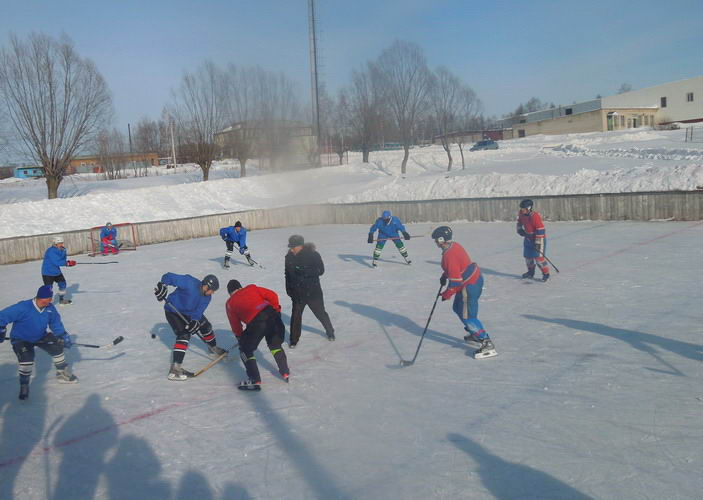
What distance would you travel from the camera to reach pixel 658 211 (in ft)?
58.6

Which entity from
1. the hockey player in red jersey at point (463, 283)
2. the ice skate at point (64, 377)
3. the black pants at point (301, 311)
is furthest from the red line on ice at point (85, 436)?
the hockey player in red jersey at point (463, 283)

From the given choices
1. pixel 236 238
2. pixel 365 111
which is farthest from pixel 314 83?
pixel 365 111

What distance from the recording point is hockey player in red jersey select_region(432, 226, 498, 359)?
645 cm

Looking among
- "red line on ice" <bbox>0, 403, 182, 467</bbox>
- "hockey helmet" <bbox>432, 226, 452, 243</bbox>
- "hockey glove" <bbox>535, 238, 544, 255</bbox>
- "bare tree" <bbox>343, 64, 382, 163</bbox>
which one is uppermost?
"bare tree" <bbox>343, 64, 382, 163</bbox>

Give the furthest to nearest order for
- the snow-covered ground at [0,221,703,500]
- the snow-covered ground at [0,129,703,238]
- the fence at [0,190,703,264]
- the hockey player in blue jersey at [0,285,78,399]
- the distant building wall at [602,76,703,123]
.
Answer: the distant building wall at [602,76,703,123] < the snow-covered ground at [0,129,703,238] < the fence at [0,190,703,264] < the hockey player in blue jersey at [0,285,78,399] < the snow-covered ground at [0,221,703,500]

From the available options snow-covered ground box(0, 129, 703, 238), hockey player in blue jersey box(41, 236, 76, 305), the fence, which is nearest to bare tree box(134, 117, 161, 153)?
snow-covered ground box(0, 129, 703, 238)

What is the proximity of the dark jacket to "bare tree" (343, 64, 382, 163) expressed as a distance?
21.6 m

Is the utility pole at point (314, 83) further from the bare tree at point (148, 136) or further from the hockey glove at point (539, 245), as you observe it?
the bare tree at point (148, 136)

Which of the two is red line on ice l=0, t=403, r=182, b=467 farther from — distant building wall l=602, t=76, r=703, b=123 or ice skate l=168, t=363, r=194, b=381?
distant building wall l=602, t=76, r=703, b=123

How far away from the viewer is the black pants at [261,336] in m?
5.88

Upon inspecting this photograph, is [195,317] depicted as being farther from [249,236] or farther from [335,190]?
[335,190]

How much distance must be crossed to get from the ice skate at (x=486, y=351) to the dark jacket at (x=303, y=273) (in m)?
2.20

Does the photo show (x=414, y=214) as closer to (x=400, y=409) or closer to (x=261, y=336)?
(x=261, y=336)

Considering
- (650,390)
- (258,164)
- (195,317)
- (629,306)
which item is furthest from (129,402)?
(258,164)
